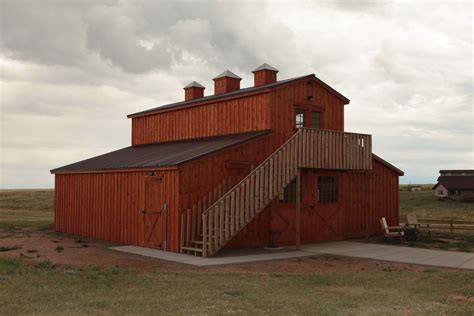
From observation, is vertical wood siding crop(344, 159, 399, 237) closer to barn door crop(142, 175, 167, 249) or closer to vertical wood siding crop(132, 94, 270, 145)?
vertical wood siding crop(132, 94, 270, 145)

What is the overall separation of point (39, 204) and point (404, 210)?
38884 mm

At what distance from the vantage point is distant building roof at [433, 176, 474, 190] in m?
→ 62.9

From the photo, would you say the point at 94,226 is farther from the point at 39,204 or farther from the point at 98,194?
the point at 39,204

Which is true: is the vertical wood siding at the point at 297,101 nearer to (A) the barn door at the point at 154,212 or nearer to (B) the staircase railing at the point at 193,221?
(B) the staircase railing at the point at 193,221

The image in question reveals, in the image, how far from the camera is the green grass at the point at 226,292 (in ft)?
30.6

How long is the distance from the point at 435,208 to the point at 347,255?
38.6m

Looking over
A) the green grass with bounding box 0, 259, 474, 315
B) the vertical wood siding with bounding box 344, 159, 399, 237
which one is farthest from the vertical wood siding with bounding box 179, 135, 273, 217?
the vertical wood siding with bounding box 344, 159, 399, 237

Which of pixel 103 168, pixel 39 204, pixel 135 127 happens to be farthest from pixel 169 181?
pixel 39 204

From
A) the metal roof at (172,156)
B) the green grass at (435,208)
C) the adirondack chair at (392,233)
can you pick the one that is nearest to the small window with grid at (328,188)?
the adirondack chair at (392,233)

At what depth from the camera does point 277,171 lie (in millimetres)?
18953

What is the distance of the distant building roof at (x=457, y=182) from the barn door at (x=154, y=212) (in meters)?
52.9

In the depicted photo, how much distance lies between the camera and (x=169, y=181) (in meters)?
18.7

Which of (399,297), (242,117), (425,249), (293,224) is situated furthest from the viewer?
(242,117)

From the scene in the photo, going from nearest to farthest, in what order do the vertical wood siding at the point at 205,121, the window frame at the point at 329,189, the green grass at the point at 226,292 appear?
the green grass at the point at 226,292, the vertical wood siding at the point at 205,121, the window frame at the point at 329,189
